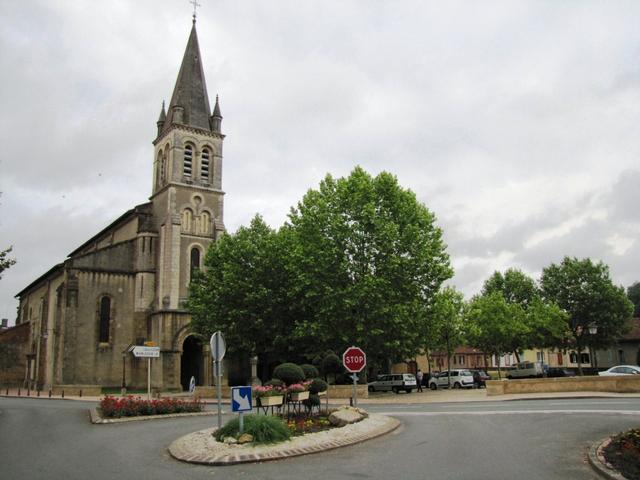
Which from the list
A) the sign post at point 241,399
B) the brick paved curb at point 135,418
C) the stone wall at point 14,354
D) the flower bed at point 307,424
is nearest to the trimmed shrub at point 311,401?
the flower bed at point 307,424

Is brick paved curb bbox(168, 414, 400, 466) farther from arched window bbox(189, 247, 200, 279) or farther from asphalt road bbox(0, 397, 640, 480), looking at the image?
arched window bbox(189, 247, 200, 279)

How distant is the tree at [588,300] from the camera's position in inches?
2179

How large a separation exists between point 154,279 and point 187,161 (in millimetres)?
11093

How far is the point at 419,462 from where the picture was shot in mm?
10023

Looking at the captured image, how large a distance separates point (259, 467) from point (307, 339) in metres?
24.3

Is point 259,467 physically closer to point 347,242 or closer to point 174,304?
point 347,242

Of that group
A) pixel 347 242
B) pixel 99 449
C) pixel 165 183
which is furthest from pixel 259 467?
pixel 165 183

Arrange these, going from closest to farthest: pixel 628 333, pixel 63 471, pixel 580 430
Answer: pixel 63 471, pixel 580 430, pixel 628 333

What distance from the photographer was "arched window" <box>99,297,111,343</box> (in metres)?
46.0

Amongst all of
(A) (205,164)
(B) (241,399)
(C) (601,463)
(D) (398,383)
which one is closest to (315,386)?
(B) (241,399)

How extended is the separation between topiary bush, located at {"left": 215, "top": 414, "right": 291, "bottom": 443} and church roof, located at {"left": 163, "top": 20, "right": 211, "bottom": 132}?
42828 mm

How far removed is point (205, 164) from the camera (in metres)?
52.6

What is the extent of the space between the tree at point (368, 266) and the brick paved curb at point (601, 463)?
1951 centimetres

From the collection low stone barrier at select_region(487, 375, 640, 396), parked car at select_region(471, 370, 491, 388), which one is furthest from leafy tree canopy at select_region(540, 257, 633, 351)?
low stone barrier at select_region(487, 375, 640, 396)
